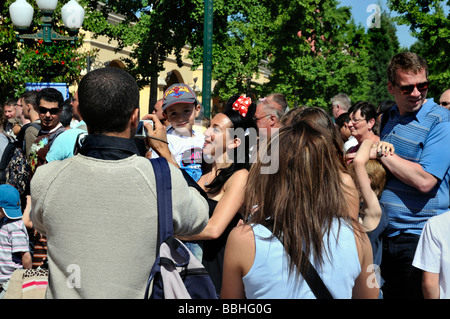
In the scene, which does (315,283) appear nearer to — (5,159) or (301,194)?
(301,194)

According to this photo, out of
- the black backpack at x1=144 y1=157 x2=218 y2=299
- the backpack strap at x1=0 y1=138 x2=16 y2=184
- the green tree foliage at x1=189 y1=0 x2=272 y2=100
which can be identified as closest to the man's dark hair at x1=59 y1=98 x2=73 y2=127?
the backpack strap at x1=0 y1=138 x2=16 y2=184

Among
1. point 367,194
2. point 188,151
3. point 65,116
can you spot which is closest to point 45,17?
point 65,116

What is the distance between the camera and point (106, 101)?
2332mm

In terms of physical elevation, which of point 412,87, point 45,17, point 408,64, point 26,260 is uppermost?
point 45,17

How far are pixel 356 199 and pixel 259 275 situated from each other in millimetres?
1375

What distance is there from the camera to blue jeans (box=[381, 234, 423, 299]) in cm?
384

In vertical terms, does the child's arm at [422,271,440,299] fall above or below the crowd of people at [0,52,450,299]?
below

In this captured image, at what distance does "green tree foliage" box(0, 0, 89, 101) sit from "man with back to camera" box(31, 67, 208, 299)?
8548mm

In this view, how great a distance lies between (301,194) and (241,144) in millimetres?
1685

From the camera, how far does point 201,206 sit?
2.43m

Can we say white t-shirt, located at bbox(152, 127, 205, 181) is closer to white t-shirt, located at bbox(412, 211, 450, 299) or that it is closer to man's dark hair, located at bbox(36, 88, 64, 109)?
man's dark hair, located at bbox(36, 88, 64, 109)

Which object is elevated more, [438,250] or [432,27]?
[432,27]

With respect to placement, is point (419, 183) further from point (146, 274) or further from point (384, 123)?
point (146, 274)
